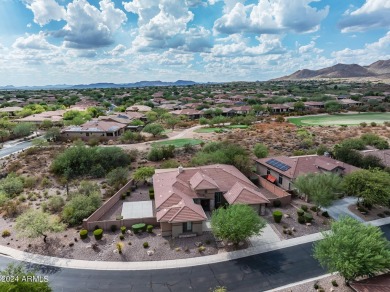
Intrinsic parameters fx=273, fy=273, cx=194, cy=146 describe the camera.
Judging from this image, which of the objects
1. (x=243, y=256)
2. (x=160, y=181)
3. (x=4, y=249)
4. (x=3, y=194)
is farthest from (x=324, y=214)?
(x=3, y=194)

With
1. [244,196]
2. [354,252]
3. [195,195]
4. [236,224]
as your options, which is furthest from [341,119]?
[354,252]

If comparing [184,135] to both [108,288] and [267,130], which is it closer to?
[267,130]

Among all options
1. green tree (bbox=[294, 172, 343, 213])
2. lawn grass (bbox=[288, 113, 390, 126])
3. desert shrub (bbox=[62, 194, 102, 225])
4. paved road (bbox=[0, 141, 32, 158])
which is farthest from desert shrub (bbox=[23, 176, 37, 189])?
lawn grass (bbox=[288, 113, 390, 126])

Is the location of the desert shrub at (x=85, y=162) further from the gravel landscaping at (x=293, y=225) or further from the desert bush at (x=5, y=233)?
the gravel landscaping at (x=293, y=225)

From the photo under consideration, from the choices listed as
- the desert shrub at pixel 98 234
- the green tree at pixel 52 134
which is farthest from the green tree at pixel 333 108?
the desert shrub at pixel 98 234

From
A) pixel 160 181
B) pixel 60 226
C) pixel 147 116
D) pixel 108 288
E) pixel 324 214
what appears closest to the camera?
pixel 108 288

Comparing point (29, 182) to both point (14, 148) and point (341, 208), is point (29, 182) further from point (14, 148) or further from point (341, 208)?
point (341, 208)

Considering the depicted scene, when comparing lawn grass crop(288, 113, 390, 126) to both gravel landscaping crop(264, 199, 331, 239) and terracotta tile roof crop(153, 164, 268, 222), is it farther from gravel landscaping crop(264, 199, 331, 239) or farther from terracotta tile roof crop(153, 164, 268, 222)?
gravel landscaping crop(264, 199, 331, 239)
